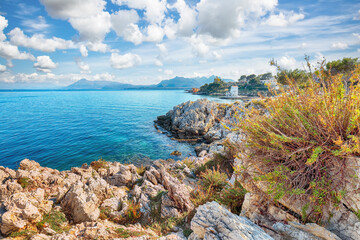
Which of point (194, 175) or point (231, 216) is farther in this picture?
point (194, 175)

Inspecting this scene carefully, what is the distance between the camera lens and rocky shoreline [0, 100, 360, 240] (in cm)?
278

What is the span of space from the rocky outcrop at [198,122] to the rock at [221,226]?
2955 centimetres

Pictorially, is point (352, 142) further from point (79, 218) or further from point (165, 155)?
Answer: point (165, 155)

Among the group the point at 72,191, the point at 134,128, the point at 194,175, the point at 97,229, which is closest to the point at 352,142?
the point at 97,229

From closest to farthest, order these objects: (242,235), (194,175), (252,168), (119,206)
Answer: (242,235) → (252,168) → (119,206) → (194,175)

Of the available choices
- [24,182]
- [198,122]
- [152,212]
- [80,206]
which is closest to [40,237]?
[80,206]

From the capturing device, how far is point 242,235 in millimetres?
2691

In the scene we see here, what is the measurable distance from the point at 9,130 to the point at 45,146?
19.2 meters

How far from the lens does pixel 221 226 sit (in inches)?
117

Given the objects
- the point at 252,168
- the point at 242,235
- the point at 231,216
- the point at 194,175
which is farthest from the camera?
the point at 194,175

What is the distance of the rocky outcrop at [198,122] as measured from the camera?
1373 inches

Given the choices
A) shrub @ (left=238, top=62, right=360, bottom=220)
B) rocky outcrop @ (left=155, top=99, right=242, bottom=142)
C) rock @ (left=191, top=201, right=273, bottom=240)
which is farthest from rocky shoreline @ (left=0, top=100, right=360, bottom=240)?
rocky outcrop @ (left=155, top=99, right=242, bottom=142)

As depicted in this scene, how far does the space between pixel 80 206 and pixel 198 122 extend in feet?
111

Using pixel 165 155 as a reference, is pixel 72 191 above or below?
above
